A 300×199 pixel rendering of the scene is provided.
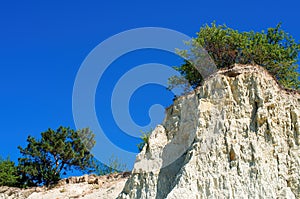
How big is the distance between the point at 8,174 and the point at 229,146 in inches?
1220

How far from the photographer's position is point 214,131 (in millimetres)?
20219

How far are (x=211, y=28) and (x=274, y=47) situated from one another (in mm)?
4883

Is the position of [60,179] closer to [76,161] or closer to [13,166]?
[76,161]

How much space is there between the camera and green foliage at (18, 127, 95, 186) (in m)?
42.7

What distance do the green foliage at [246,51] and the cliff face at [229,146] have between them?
1022cm

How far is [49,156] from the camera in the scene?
144 ft

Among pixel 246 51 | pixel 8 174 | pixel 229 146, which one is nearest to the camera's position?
pixel 229 146

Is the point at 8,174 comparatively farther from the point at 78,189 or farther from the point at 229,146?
the point at 229,146

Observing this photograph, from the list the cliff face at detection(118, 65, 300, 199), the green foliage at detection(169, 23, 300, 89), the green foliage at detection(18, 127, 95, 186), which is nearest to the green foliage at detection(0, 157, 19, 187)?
the green foliage at detection(18, 127, 95, 186)

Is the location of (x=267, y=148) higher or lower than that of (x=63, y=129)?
lower

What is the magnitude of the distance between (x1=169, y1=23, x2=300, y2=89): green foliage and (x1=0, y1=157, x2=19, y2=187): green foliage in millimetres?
18427

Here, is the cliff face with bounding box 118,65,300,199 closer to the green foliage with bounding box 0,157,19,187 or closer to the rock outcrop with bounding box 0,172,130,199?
the rock outcrop with bounding box 0,172,130,199

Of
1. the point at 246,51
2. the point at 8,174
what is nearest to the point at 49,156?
the point at 8,174

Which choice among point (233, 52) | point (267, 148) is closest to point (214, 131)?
point (267, 148)
